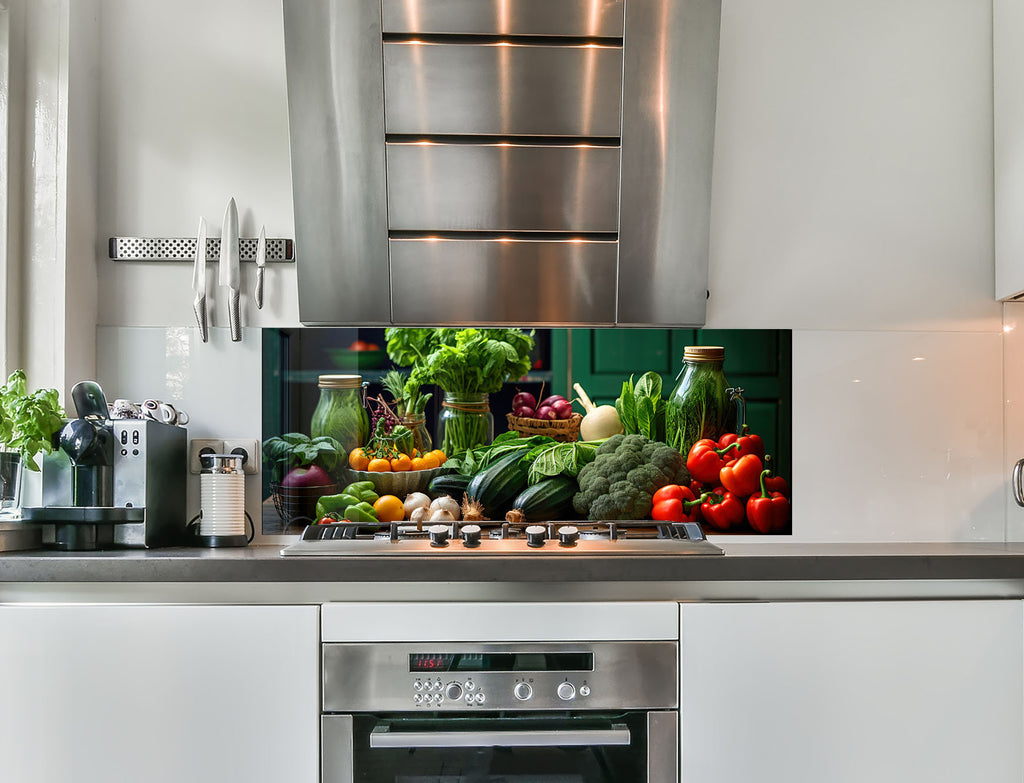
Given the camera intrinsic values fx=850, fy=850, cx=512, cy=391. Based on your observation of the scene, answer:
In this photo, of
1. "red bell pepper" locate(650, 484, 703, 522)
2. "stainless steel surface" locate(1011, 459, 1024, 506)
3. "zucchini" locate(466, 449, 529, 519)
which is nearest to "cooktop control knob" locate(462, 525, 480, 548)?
"zucchini" locate(466, 449, 529, 519)

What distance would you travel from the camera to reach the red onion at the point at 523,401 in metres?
2.25

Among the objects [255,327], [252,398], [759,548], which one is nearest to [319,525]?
[252,398]

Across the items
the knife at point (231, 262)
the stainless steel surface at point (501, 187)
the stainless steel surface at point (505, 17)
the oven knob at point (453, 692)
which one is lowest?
the oven knob at point (453, 692)

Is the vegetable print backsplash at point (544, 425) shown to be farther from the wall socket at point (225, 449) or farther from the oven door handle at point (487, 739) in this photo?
the oven door handle at point (487, 739)

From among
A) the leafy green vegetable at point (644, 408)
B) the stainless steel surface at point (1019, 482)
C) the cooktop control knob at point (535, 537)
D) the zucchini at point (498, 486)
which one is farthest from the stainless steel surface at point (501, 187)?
the stainless steel surface at point (1019, 482)

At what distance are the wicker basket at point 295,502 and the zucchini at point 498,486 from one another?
373 mm

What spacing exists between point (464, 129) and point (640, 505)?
0.93 m

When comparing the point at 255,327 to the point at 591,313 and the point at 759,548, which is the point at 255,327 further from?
the point at 759,548

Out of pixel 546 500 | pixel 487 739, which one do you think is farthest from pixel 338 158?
pixel 487 739

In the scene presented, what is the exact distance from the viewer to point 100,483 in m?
1.69

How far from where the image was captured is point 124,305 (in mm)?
1995

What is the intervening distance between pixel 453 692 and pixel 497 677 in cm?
8

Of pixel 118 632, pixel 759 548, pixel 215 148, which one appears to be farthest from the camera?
pixel 215 148

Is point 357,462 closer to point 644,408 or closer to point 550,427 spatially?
point 550,427
